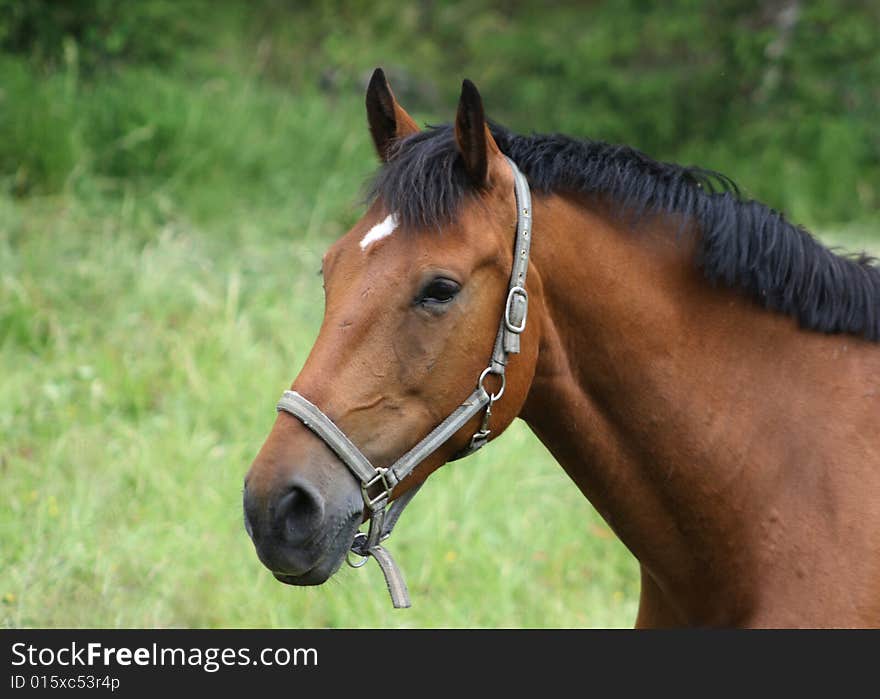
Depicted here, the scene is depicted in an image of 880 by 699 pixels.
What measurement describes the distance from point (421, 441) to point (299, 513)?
0.34 metres

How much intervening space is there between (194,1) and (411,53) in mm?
3420

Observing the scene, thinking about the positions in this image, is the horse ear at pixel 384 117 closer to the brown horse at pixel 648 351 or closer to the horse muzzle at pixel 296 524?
the brown horse at pixel 648 351

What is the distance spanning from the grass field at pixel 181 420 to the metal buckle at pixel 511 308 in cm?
188

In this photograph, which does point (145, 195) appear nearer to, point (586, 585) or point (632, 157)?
point (586, 585)

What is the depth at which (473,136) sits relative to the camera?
2357 millimetres

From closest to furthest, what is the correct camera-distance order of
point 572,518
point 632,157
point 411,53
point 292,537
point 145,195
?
point 292,537, point 632,157, point 572,518, point 145,195, point 411,53

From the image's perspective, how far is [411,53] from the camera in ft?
39.1

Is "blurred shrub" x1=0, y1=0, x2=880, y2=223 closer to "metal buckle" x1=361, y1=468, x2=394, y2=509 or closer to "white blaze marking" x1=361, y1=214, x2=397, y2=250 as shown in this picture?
"white blaze marking" x1=361, y1=214, x2=397, y2=250

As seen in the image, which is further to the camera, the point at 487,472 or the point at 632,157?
the point at 487,472

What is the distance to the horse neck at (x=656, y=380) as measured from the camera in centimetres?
249

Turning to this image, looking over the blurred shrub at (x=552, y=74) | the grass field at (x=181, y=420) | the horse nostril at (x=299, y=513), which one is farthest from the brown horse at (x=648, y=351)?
the blurred shrub at (x=552, y=74)

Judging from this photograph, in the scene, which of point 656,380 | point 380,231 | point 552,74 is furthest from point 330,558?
point 552,74

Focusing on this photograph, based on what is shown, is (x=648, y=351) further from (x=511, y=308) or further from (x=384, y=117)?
(x=384, y=117)

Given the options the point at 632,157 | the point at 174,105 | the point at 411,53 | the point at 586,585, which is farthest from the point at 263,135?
the point at 632,157
